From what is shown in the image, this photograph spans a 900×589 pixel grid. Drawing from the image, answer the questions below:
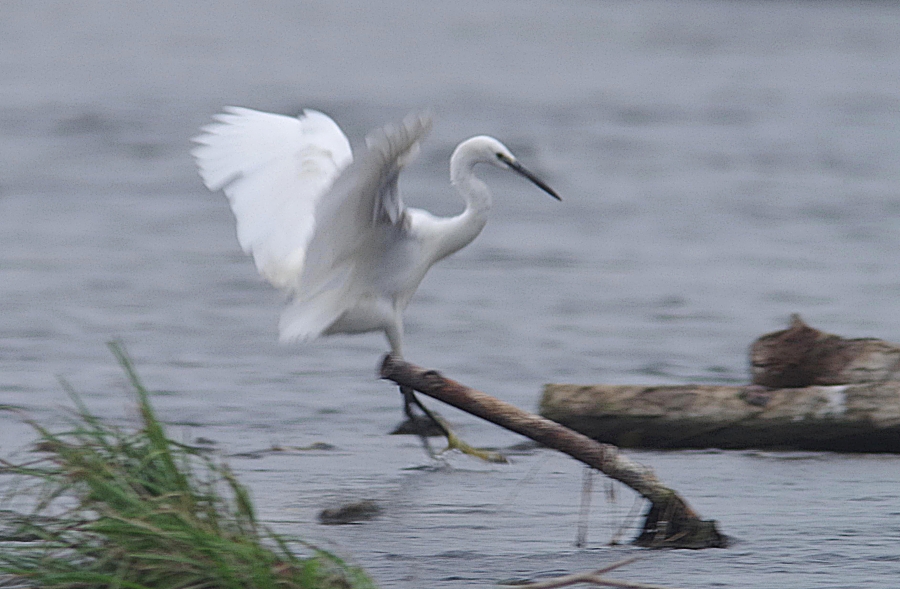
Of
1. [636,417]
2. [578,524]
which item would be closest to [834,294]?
[636,417]

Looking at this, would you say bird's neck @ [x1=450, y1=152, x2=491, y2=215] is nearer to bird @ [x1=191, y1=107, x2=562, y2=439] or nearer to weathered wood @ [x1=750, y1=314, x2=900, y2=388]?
bird @ [x1=191, y1=107, x2=562, y2=439]

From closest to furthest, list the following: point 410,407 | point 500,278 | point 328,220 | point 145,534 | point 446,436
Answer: point 145,534 < point 328,220 < point 446,436 < point 410,407 < point 500,278

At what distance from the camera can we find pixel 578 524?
641 cm

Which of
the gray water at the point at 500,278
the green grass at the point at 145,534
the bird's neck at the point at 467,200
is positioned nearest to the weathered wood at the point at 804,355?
the gray water at the point at 500,278

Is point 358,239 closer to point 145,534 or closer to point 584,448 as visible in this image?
point 584,448

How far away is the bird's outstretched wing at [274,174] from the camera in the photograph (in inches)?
310

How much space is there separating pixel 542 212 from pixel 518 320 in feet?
18.3

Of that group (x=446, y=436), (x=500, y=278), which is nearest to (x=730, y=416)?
(x=446, y=436)

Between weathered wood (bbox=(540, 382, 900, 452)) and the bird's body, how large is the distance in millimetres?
868

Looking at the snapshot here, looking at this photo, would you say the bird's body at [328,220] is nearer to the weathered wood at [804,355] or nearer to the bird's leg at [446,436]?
the bird's leg at [446,436]

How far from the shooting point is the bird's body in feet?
23.2

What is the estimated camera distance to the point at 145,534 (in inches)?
183

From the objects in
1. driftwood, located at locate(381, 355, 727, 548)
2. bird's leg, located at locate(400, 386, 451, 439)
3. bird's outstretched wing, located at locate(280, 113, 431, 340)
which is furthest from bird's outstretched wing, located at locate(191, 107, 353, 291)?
driftwood, located at locate(381, 355, 727, 548)

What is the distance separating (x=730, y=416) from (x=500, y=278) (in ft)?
19.0
